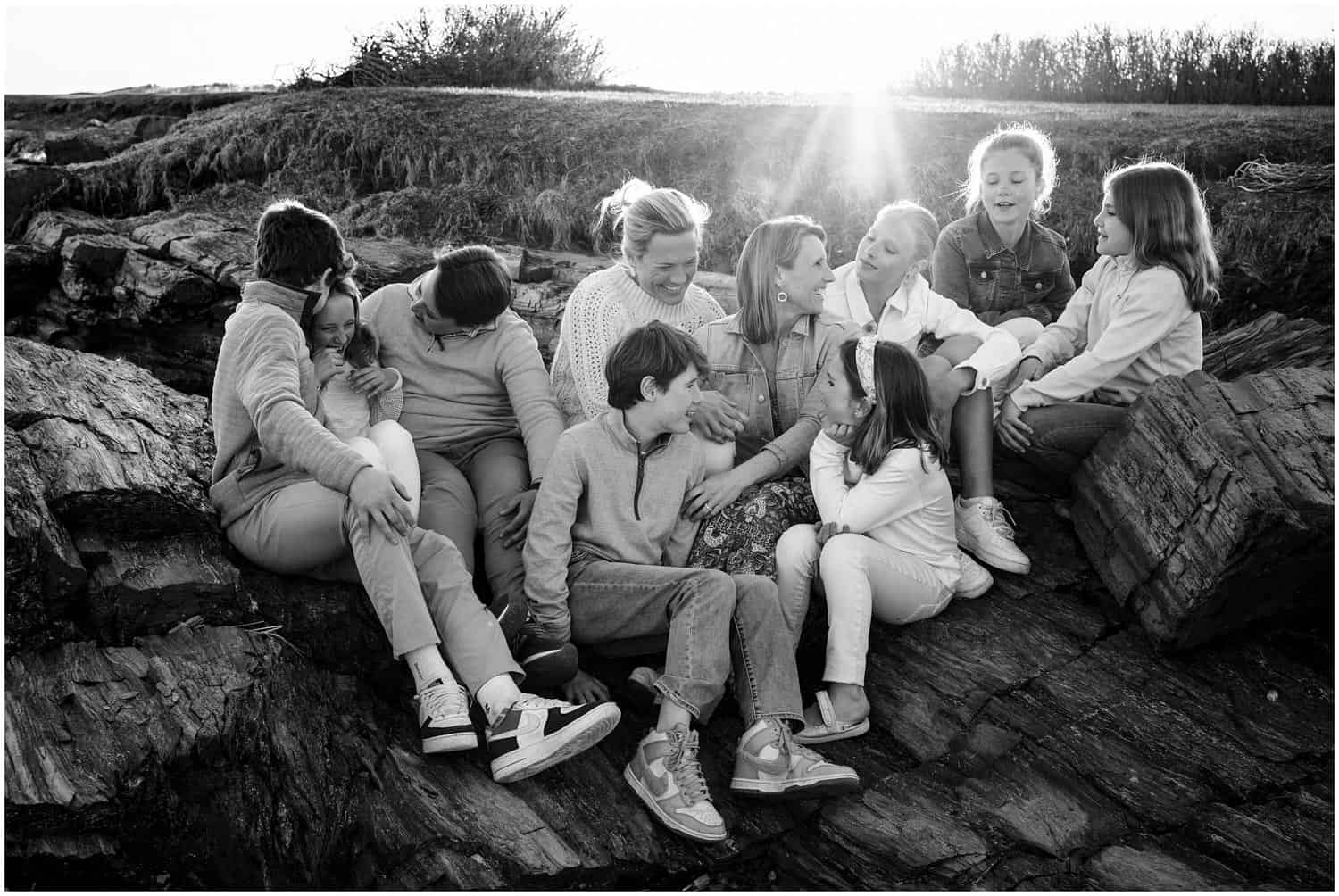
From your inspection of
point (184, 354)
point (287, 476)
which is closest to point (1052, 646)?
point (287, 476)

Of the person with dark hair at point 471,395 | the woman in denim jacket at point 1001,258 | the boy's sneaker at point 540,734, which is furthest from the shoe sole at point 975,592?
the person with dark hair at point 471,395

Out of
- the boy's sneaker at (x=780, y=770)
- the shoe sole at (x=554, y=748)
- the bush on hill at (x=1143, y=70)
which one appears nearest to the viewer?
the shoe sole at (x=554, y=748)

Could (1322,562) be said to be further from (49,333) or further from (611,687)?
(49,333)

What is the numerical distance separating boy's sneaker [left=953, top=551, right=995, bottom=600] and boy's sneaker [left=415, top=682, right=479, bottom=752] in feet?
5.76

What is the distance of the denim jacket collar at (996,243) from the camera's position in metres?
4.90

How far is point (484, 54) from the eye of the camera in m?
12.2

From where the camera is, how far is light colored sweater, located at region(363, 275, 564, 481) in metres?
4.12

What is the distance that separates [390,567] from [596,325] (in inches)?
56.2

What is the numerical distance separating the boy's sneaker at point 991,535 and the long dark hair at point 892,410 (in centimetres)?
45

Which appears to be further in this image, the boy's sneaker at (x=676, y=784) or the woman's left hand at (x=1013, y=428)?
the woman's left hand at (x=1013, y=428)

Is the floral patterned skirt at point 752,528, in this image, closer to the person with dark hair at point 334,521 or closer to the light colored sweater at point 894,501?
the light colored sweater at point 894,501

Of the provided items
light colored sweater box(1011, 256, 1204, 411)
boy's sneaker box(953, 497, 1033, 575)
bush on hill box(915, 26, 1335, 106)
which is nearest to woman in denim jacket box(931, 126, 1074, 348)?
light colored sweater box(1011, 256, 1204, 411)

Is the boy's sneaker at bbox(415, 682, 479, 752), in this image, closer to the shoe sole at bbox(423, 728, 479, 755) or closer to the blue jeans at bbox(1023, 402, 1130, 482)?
the shoe sole at bbox(423, 728, 479, 755)

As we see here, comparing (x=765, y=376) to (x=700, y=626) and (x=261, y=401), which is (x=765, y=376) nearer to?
(x=700, y=626)
